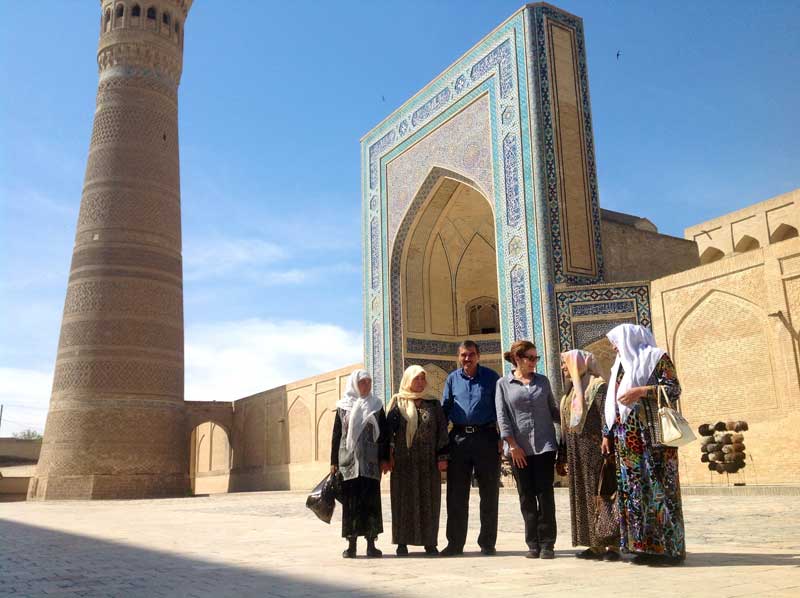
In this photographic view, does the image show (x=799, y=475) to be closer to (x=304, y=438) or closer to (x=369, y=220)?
(x=369, y=220)

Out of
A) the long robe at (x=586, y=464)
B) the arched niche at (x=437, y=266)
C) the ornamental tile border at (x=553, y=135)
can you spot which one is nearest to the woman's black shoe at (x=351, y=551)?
the long robe at (x=586, y=464)

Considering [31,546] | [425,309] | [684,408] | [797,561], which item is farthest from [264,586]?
[425,309]

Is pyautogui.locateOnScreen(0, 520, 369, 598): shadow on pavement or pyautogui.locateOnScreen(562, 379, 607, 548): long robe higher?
pyautogui.locateOnScreen(562, 379, 607, 548): long robe

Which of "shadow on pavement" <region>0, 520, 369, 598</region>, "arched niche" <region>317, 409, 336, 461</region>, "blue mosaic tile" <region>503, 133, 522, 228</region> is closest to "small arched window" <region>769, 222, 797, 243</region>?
"blue mosaic tile" <region>503, 133, 522, 228</region>

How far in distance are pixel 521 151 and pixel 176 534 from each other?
7543mm

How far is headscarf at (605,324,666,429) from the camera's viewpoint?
3.01m

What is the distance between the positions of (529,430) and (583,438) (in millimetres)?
247

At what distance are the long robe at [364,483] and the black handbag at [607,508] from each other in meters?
0.99

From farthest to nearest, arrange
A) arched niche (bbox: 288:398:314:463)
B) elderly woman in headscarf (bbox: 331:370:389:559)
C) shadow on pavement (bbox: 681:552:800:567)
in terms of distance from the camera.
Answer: arched niche (bbox: 288:398:314:463), elderly woman in headscarf (bbox: 331:370:389:559), shadow on pavement (bbox: 681:552:800:567)

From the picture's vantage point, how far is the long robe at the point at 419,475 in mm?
3541

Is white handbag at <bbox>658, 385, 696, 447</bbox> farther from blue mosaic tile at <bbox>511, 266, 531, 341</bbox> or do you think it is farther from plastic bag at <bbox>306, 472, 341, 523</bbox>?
blue mosaic tile at <bbox>511, 266, 531, 341</bbox>

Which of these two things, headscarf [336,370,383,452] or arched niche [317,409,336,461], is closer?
headscarf [336,370,383,452]

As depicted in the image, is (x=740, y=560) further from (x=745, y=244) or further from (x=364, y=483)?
(x=745, y=244)

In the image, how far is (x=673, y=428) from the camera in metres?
2.80
